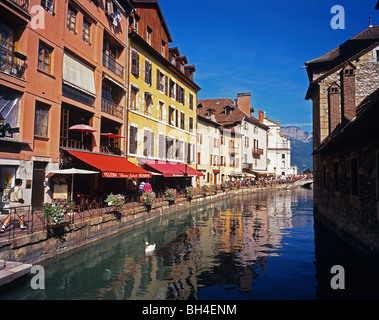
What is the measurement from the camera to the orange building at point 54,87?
1152cm

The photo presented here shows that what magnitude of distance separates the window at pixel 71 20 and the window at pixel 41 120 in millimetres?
5102

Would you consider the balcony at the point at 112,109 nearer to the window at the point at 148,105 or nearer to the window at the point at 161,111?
the window at the point at 148,105

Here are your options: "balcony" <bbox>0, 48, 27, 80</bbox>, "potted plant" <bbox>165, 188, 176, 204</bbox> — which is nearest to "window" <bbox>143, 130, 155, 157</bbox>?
"potted plant" <bbox>165, 188, 176, 204</bbox>

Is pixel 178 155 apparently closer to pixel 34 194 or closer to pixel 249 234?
pixel 249 234

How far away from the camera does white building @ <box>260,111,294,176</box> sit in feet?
224

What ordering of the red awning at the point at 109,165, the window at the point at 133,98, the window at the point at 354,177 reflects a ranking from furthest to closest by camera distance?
the window at the point at 133,98 < the red awning at the point at 109,165 < the window at the point at 354,177

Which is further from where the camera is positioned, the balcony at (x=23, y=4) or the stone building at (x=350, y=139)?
the balcony at (x=23, y=4)

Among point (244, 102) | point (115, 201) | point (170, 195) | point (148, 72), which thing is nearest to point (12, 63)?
point (115, 201)

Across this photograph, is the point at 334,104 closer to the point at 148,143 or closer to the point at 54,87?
the point at 148,143

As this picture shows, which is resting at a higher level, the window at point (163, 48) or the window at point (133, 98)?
the window at point (163, 48)

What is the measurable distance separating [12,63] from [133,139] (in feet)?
33.9

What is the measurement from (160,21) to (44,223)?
2266 cm

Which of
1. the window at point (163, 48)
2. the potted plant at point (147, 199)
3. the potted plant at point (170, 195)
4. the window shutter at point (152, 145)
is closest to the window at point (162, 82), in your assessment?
the window at point (163, 48)
